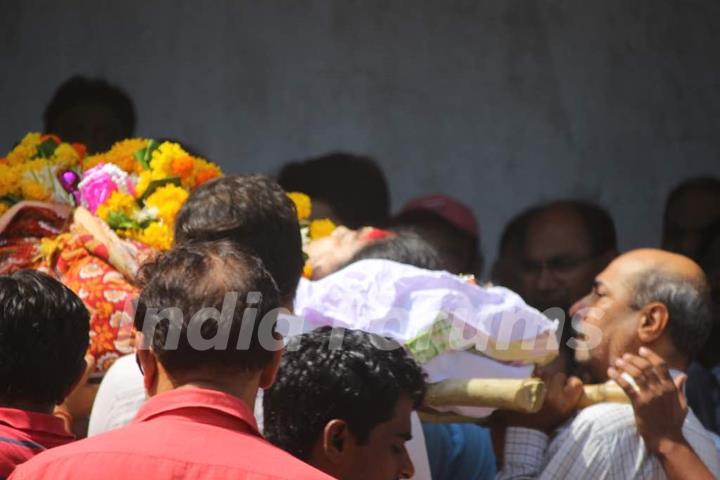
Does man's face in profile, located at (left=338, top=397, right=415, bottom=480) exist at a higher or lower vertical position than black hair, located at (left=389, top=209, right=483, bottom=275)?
higher

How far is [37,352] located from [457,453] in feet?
4.79

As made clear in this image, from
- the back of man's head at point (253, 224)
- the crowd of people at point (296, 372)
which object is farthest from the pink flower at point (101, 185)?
the back of man's head at point (253, 224)

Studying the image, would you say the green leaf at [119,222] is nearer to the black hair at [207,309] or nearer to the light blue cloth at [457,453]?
the light blue cloth at [457,453]

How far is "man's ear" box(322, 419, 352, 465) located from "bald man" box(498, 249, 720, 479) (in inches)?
42.3

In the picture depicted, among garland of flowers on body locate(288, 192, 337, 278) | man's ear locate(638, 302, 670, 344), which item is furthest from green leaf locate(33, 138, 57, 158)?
man's ear locate(638, 302, 670, 344)

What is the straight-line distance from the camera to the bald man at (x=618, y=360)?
398 cm

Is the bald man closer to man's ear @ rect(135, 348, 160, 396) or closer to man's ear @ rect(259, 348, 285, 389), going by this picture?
man's ear @ rect(259, 348, 285, 389)

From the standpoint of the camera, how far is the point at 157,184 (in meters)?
4.26

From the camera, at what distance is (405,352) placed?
3309 mm

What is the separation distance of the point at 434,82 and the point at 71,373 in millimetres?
3737

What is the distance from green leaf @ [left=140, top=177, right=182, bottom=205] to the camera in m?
4.24

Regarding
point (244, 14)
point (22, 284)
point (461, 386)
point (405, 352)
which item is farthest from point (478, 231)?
point (22, 284)

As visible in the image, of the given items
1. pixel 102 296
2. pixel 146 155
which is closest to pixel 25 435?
pixel 102 296

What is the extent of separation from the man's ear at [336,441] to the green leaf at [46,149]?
5.69 ft
